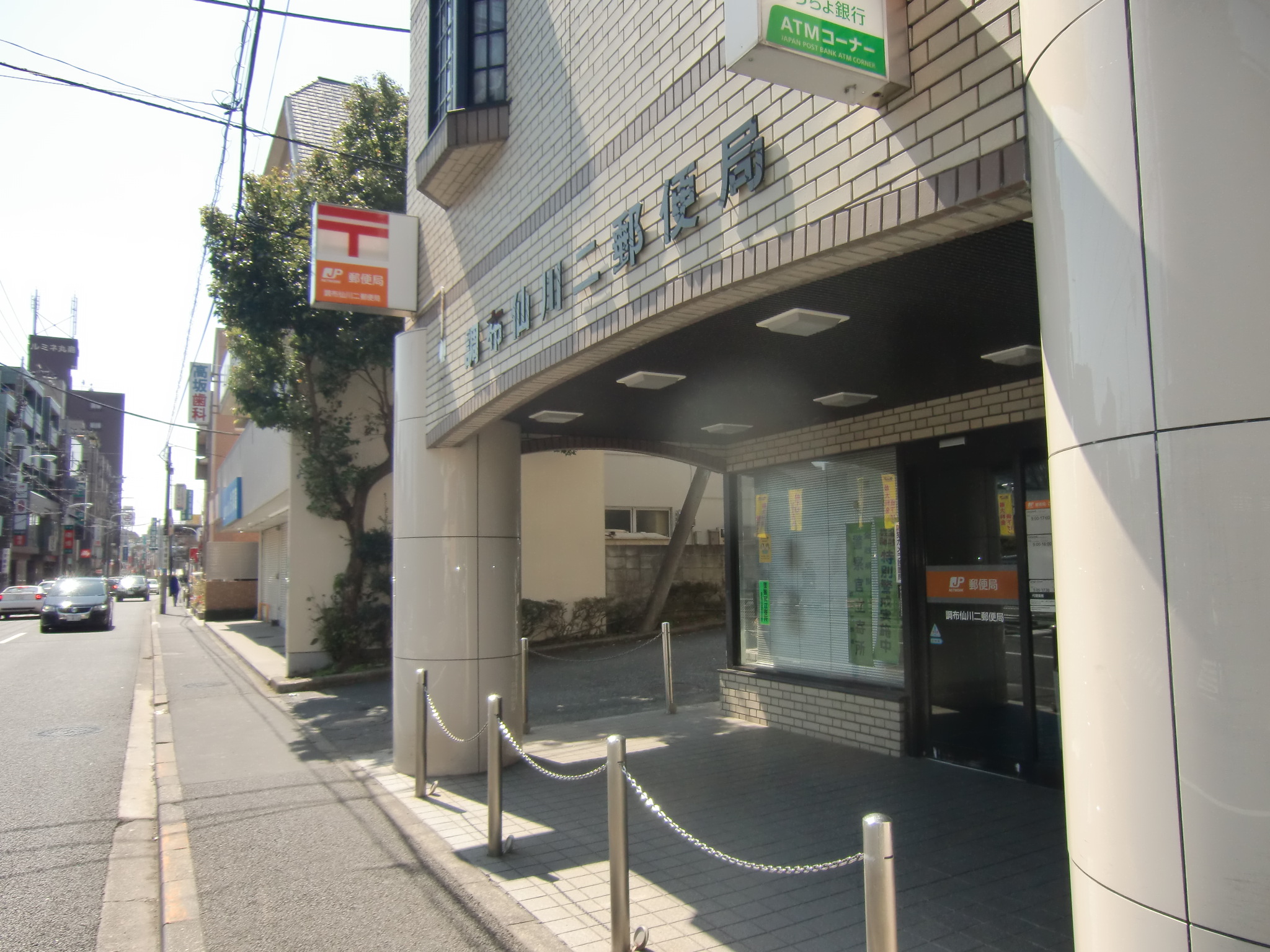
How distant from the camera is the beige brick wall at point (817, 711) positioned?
8180 mm

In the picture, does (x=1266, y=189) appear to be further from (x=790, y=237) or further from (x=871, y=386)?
(x=871, y=386)

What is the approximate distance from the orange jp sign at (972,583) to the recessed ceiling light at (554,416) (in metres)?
3.54

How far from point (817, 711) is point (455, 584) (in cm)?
374

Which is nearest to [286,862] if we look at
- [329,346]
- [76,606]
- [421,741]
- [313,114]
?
[421,741]

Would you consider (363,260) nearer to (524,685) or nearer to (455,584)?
(455,584)

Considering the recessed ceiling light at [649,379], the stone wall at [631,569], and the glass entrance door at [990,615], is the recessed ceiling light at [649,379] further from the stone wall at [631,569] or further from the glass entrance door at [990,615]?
the stone wall at [631,569]

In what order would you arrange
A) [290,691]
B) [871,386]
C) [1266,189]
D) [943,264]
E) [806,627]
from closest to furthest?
[1266,189], [943,264], [871,386], [806,627], [290,691]

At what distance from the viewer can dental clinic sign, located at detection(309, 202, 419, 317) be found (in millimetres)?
8305

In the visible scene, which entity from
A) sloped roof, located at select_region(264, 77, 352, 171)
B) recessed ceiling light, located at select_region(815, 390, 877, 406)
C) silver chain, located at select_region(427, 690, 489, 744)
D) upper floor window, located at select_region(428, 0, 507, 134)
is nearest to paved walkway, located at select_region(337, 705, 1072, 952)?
silver chain, located at select_region(427, 690, 489, 744)

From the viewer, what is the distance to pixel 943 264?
445 cm

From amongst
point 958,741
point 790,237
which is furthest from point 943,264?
point 958,741

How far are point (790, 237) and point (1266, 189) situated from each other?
2.00 m

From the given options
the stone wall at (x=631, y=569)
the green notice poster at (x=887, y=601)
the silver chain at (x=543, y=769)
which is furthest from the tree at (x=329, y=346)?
the silver chain at (x=543, y=769)

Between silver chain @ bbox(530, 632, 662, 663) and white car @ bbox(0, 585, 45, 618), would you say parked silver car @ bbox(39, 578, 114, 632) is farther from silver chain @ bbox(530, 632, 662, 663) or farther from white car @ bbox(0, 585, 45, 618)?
silver chain @ bbox(530, 632, 662, 663)
